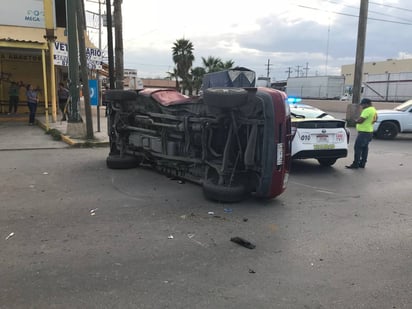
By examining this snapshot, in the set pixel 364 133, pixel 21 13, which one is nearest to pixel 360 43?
pixel 364 133

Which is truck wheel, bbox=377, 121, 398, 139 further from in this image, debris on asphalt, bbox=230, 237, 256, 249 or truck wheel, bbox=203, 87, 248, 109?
debris on asphalt, bbox=230, 237, 256, 249

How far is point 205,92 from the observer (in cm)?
602

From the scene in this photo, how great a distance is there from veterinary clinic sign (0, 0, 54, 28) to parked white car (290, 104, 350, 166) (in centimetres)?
1297

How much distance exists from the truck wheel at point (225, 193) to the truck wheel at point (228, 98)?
119 cm

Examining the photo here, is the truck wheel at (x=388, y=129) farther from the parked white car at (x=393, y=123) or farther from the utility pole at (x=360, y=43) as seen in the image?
the utility pole at (x=360, y=43)

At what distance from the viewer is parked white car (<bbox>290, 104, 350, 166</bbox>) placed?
874 centimetres

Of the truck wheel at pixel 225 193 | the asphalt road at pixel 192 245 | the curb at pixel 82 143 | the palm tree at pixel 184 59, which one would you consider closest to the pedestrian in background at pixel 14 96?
the curb at pixel 82 143

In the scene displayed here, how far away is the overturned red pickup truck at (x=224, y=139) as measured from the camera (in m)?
5.88

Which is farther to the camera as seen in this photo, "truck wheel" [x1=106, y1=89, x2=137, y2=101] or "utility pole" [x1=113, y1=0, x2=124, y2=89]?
"utility pole" [x1=113, y1=0, x2=124, y2=89]

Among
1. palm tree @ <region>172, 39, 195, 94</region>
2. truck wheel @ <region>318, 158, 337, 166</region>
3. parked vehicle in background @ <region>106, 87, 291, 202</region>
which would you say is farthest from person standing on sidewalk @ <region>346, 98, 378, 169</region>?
palm tree @ <region>172, 39, 195, 94</region>

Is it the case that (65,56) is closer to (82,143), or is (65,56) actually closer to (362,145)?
(82,143)

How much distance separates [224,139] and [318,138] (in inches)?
129

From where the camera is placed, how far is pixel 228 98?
227 inches

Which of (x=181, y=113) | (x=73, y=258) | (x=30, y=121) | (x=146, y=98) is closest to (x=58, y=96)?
(x=30, y=121)
